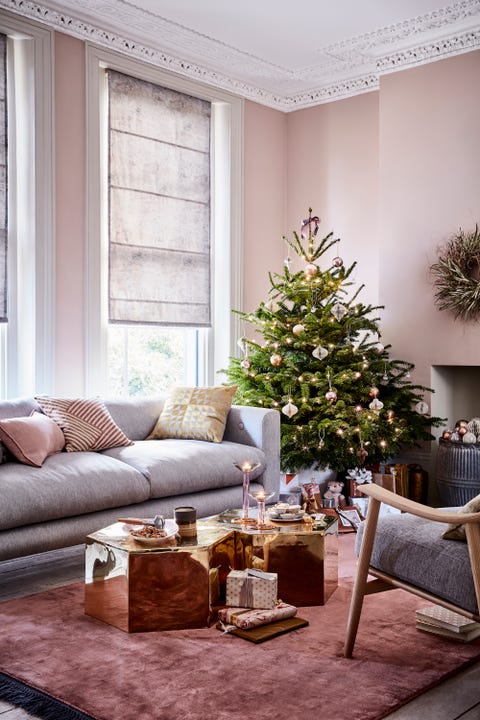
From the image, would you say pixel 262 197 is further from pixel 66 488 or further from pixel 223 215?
pixel 66 488

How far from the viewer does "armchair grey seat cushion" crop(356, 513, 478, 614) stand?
2.55m

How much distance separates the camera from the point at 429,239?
5.89m

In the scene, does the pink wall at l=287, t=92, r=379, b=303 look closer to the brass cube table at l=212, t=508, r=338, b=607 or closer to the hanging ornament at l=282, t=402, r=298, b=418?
the hanging ornament at l=282, t=402, r=298, b=418

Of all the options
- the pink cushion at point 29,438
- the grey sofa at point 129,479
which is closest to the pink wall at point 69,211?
the grey sofa at point 129,479

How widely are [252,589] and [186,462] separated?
1.36m

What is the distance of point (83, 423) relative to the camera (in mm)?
4484

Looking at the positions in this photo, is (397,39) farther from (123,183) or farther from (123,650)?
(123,650)

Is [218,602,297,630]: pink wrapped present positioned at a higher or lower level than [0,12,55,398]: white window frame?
lower

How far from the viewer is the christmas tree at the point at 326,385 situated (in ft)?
17.2

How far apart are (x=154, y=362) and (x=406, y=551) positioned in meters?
3.57

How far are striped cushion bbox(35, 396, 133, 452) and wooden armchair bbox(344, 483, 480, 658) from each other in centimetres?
196

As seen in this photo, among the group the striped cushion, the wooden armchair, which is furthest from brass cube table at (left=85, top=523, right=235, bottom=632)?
the striped cushion

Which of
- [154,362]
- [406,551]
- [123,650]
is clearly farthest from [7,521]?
[154,362]

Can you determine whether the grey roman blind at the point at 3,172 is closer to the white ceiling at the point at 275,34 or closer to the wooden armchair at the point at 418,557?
the white ceiling at the point at 275,34
